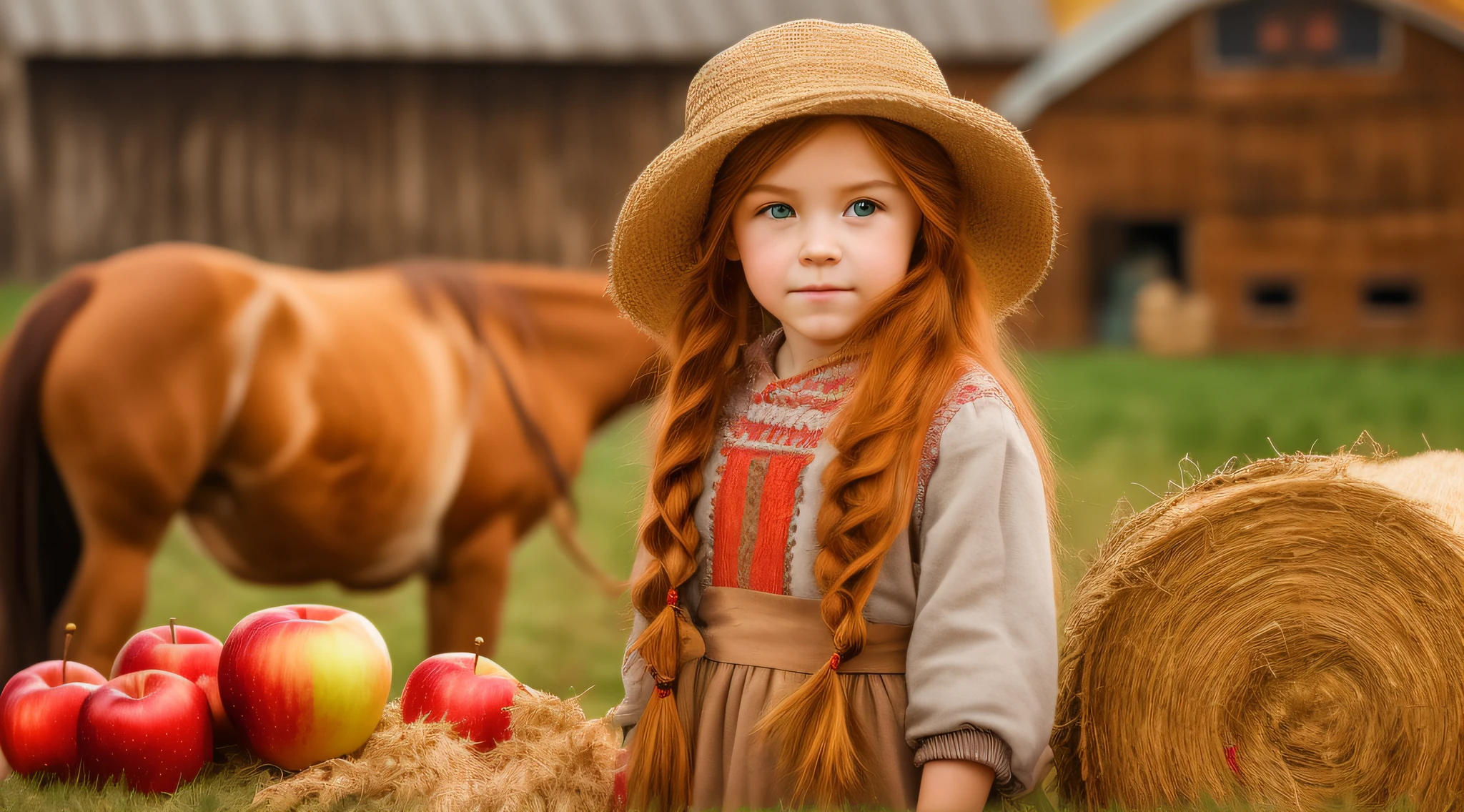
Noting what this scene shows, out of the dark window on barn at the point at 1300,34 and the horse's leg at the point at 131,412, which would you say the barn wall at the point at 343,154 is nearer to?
the dark window on barn at the point at 1300,34

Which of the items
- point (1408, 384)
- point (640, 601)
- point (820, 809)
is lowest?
point (820, 809)

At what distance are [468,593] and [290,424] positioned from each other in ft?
3.06

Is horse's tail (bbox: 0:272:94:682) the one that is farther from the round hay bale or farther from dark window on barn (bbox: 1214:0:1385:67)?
dark window on barn (bbox: 1214:0:1385:67)

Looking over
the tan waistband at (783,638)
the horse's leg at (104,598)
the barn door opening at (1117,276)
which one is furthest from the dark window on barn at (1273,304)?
the tan waistband at (783,638)

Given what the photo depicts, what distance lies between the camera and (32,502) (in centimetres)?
373

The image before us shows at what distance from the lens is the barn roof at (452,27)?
36.6 ft

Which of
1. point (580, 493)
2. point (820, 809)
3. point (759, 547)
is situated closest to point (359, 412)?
point (759, 547)

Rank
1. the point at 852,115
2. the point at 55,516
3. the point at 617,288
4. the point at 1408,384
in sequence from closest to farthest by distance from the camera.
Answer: the point at 852,115 → the point at 617,288 → the point at 55,516 → the point at 1408,384

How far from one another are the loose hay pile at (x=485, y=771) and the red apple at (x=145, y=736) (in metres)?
0.15

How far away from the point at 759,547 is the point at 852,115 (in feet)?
1.90

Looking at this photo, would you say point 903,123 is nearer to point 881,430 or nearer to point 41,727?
point 881,430

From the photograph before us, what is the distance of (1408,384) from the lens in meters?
10.1

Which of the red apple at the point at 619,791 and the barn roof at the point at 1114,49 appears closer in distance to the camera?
the red apple at the point at 619,791

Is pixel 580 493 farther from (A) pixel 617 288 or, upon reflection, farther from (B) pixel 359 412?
(A) pixel 617 288
